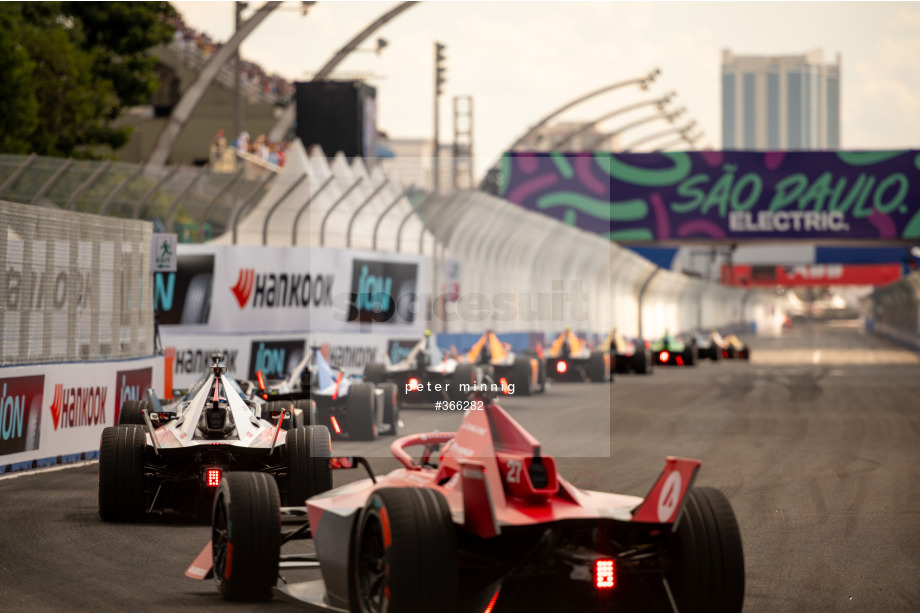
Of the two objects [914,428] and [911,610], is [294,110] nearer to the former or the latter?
[914,428]

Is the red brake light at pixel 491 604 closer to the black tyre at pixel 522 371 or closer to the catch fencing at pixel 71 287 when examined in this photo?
the catch fencing at pixel 71 287

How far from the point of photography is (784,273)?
107 m

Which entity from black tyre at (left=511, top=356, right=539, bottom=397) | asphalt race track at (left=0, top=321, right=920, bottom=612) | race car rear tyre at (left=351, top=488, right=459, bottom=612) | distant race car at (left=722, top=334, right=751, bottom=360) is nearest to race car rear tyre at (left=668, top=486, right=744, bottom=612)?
asphalt race track at (left=0, top=321, right=920, bottom=612)

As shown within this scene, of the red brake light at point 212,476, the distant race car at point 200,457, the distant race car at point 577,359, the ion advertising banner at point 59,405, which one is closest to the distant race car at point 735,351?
the distant race car at point 577,359

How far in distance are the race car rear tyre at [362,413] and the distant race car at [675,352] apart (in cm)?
2669

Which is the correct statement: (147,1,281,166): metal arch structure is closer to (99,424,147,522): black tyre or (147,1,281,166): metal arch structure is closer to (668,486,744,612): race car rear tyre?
(99,424,147,522): black tyre

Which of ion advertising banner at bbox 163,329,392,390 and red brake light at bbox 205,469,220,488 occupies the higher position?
ion advertising banner at bbox 163,329,392,390

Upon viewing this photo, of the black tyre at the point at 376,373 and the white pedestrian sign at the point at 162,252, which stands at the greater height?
the white pedestrian sign at the point at 162,252

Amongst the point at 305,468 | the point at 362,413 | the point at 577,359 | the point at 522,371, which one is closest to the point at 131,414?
the point at 305,468

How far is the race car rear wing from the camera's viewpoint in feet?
17.7

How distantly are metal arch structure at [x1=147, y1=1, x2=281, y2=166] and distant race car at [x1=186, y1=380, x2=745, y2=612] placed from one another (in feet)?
56.4

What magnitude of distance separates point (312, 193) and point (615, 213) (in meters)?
21.1

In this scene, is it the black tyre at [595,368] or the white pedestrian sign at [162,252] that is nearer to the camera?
the white pedestrian sign at [162,252]

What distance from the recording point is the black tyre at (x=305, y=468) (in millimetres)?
9438
